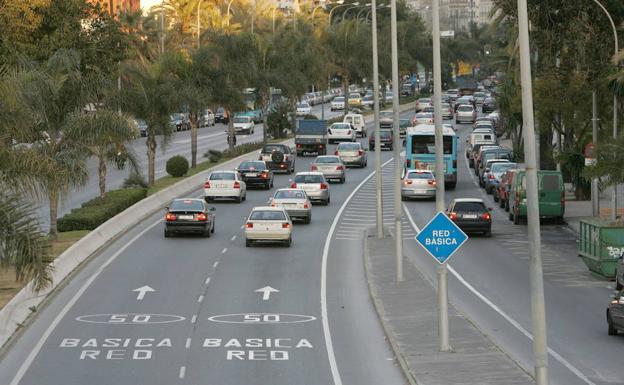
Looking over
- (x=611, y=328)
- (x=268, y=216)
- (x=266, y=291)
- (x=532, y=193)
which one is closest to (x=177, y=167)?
(x=268, y=216)

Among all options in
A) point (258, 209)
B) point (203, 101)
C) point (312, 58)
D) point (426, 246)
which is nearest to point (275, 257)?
point (258, 209)

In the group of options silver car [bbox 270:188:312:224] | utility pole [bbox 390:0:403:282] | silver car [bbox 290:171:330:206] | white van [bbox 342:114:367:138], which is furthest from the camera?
white van [bbox 342:114:367:138]

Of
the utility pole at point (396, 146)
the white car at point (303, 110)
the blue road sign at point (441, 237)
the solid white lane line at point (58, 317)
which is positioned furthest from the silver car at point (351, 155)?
the blue road sign at point (441, 237)

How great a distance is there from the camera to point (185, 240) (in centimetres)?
4853

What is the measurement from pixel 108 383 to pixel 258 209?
2183 cm

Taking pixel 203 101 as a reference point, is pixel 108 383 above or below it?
below

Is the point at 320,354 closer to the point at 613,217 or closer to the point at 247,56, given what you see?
the point at 613,217

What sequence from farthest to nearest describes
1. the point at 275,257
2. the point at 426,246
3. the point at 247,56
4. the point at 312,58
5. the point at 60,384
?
the point at 312,58 < the point at 247,56 < the point at 275,257 < the point at 426,246 < the point at 60,384

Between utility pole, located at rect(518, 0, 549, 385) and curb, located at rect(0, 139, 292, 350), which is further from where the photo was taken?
curb, located at rect(0, 139, 292, 350)

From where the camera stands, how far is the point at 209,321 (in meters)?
32.6

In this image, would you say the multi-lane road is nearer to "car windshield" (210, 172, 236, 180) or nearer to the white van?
"car windshield" (210, 172, 236, 180)

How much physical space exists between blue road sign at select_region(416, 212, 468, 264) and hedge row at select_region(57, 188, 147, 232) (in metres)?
24.1

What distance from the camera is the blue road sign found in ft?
89.8

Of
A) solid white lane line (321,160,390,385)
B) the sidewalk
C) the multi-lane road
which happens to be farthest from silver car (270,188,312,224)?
the sidewalk
